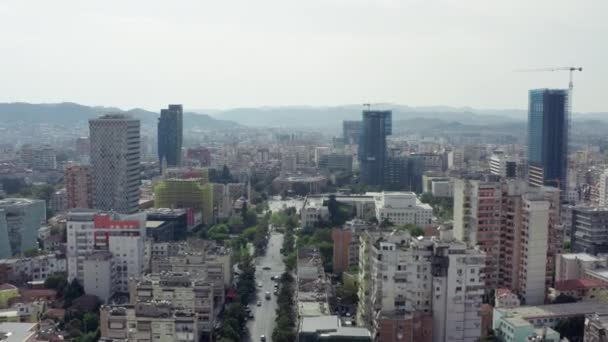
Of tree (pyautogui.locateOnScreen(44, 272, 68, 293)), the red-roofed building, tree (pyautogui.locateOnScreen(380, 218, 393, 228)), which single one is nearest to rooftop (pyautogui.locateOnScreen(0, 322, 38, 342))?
tree (pyautogui.locateOnScreen(44, 272, 68, 293))

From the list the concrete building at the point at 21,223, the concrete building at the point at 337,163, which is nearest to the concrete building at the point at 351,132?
the concrete building at the point at 337,163

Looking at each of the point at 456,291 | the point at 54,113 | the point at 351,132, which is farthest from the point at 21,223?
the point at 54,113

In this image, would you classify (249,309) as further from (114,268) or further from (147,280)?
(114,268)

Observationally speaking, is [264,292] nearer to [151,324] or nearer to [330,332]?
[151,324]

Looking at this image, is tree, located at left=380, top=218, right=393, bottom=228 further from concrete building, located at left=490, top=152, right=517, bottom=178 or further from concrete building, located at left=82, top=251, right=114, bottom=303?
concrete building, located at left=82, top=251, right=114, bottom=303

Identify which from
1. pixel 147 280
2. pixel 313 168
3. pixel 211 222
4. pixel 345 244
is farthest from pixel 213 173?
pixel 147 280

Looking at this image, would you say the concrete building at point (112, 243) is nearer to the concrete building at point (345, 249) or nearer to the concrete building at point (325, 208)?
the concrete building at point (345, 249)
